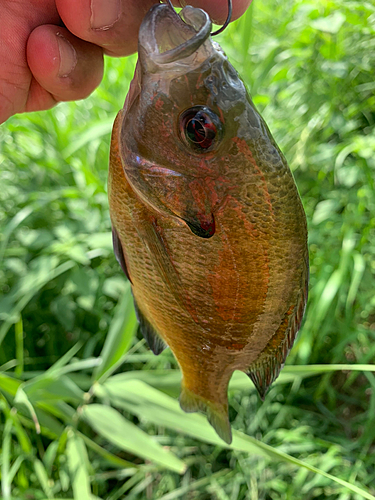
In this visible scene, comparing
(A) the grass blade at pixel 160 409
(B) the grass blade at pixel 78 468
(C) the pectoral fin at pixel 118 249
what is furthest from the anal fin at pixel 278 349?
(B) the grass blade at pixel 78 468

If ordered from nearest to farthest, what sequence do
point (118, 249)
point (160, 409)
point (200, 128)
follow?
point (200, 128)
point (118, 249)
point (160, 409)

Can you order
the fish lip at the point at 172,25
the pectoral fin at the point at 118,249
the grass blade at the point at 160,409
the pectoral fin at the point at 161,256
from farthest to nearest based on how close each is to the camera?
the grass blade at the point at 160,409 < the pectoral fin at the point at 118,249 < the pectoral fin at the point at 161,256 < the fish lip at the point at 172,25

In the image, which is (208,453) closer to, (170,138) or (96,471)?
(96,471)

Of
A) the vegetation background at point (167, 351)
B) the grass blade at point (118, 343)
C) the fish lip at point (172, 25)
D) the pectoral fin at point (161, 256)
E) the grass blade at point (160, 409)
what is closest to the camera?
the fish lip at point (172, 25)

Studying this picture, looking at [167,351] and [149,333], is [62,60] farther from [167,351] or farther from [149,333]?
[167,351]

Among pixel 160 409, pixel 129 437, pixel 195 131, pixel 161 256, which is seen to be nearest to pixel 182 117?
pixel 195 131

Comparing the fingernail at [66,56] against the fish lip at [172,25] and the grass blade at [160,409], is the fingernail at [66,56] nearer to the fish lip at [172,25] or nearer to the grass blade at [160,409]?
the fish lip at [172,25]
